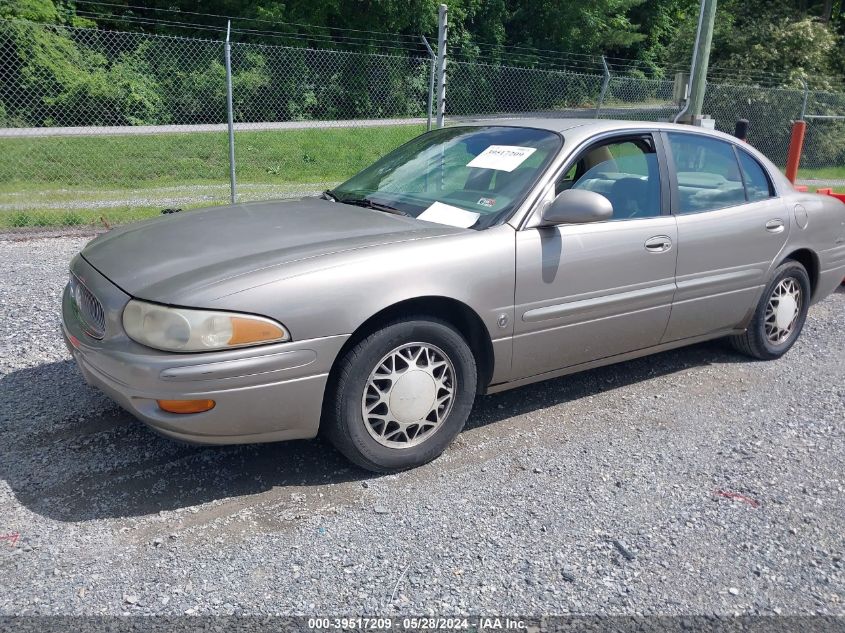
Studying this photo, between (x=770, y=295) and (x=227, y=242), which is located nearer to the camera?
(x=227, y=242)

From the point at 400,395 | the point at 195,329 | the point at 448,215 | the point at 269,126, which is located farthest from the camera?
the point at 269,126

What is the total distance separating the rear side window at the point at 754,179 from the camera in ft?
15.7

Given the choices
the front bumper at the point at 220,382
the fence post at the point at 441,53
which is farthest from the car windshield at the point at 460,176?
the fence post at the point at 441,53

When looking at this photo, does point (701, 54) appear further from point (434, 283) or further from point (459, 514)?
point (459, 514)

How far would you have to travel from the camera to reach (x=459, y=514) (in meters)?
3.10

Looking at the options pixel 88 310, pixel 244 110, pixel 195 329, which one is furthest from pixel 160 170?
pixel 195 329

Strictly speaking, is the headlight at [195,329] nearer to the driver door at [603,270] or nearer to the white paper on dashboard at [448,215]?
the white paper on dashboard at [448,215]

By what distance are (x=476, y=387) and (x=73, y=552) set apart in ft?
6.16

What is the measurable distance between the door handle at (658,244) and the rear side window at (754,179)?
97 cm

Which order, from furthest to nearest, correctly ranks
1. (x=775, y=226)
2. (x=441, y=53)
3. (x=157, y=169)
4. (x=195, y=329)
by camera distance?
(x=157, y=169)
(x=441, y=53)
(x=775, y=226)
(x=195, y=329)

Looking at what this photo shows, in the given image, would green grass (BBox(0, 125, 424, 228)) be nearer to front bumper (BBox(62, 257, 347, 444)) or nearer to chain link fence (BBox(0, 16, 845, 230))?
chain link fence (BBox(0, 16, 845, 230))

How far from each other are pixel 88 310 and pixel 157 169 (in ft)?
43.0

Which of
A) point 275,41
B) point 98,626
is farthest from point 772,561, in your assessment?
point 275,41

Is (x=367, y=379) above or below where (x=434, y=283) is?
below
